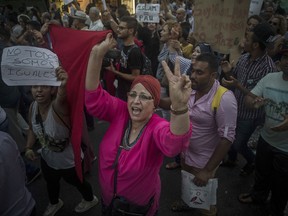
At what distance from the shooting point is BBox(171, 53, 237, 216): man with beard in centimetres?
211

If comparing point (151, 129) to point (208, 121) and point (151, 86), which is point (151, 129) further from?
point (208, 121)

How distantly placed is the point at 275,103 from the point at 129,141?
1.42m

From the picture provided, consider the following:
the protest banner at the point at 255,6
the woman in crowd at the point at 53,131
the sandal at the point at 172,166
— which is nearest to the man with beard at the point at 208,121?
the woman in crowd at the point at 53,131

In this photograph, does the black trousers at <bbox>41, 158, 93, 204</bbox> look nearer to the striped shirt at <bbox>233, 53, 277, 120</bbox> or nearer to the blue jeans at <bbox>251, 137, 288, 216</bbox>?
the blue jeans at <bbox>251, 137, 288, 216</bbox>

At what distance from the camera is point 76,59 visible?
6.47 feet

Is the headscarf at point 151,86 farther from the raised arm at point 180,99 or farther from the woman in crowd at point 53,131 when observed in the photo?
the woman in crowd at point 53,131

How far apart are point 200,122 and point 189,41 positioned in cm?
307

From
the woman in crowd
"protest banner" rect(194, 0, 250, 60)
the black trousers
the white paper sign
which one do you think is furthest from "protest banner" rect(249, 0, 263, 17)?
the black trousers

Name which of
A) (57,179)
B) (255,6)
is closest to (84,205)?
(57,179)

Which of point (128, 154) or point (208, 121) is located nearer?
point (128, 154)

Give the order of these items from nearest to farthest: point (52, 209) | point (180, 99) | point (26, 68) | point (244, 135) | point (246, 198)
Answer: point (180, 99) → point (26, 68) → point (52, 209) → point (246, 198) → point (244, 135)

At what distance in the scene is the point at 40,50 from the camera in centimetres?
217

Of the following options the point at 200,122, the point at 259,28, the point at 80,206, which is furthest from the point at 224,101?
the point at 80,206

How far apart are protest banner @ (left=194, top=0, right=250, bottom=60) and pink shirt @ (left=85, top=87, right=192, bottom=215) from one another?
1145 millimetres
